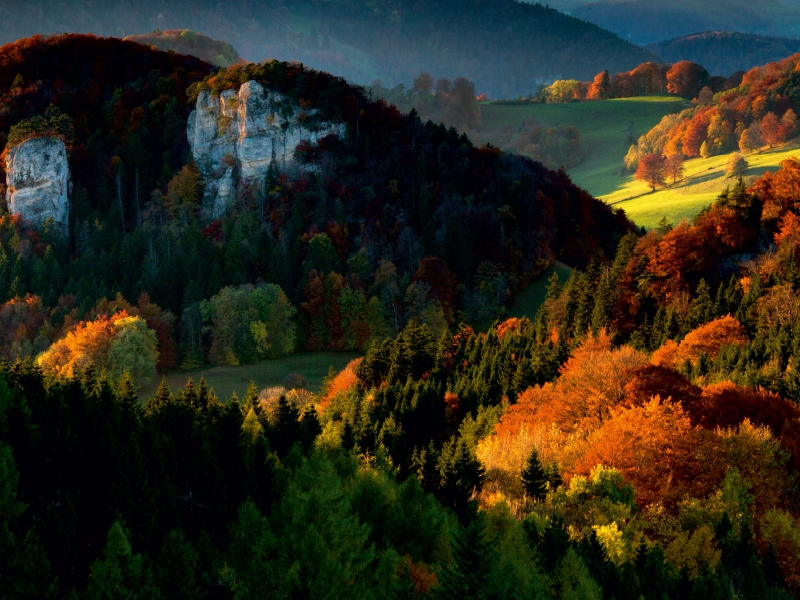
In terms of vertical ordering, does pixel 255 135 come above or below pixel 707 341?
above

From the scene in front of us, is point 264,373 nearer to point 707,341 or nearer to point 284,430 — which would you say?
point 284,430

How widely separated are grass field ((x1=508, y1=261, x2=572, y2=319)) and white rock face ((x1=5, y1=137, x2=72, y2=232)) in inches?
3184

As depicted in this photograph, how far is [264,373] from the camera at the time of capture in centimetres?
11200

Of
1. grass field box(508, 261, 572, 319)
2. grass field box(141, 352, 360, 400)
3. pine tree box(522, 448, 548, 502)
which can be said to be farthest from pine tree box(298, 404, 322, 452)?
grass field box(508, 261, 572, 319)

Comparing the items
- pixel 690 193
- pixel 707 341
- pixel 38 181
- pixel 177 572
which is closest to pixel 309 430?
pixel 177 572

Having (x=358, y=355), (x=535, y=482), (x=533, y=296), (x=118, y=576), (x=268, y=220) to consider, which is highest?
(x=268, y=220)

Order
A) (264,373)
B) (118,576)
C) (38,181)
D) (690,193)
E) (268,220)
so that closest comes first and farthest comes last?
(118,576) → (264,373) → (268,220) → (38,181) → (690,193)

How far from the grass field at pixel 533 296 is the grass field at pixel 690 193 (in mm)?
28100

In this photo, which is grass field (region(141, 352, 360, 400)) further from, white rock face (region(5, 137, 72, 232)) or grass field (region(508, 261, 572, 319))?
white rock face (region(5, 137, 72, 232))

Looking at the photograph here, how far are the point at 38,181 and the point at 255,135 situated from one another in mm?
39528

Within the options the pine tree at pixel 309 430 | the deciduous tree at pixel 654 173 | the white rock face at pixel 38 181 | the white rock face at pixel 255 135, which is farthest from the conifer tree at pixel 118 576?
the deciduous tree at pixel 654 173

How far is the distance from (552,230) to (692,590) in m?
108

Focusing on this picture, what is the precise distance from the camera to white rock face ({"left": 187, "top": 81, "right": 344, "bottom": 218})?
152 metres

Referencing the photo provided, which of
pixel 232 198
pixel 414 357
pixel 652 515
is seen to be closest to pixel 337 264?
pixel 232 198
